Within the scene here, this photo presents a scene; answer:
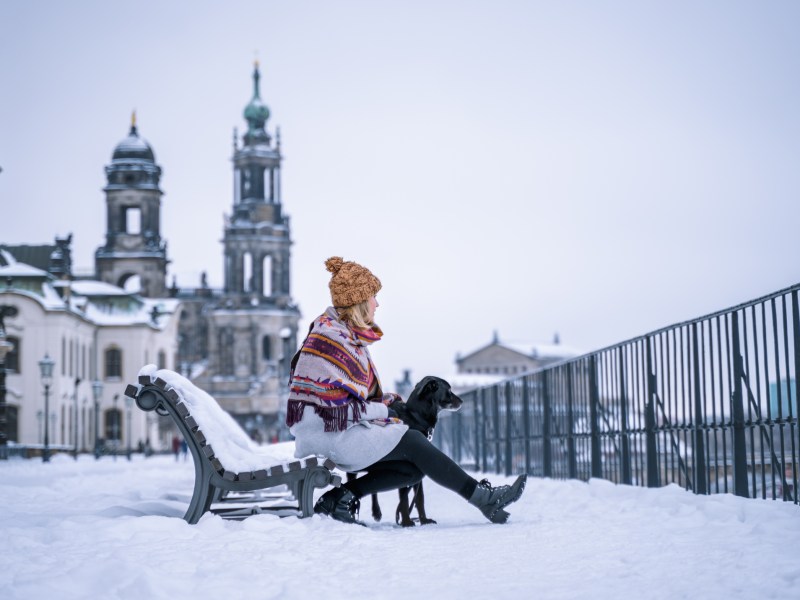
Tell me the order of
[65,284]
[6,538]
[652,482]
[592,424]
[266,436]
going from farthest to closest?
[266,436] → [65,284] → [592,424] → [652,482] → [6,538]

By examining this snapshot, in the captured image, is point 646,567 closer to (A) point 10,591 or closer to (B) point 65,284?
(A) point 10,591

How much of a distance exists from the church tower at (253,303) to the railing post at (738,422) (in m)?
99.3

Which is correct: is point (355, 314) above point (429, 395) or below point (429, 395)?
above

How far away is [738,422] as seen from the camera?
8.73 meters

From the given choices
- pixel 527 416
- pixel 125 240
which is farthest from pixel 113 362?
pixel 527 416

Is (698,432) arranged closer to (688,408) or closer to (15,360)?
(688,408)

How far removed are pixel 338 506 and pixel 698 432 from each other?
9.49ft

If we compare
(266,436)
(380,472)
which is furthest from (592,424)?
(266,436)

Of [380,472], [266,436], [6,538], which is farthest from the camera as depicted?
[266,436]

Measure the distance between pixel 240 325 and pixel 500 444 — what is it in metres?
94.2

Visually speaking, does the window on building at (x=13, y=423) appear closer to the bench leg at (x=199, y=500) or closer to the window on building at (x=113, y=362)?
the window on building at (x=113, y=362)

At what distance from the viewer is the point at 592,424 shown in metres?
13.4

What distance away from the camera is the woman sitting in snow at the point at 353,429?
7992 mm

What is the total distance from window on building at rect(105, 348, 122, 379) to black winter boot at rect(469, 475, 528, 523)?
75.7 metres
